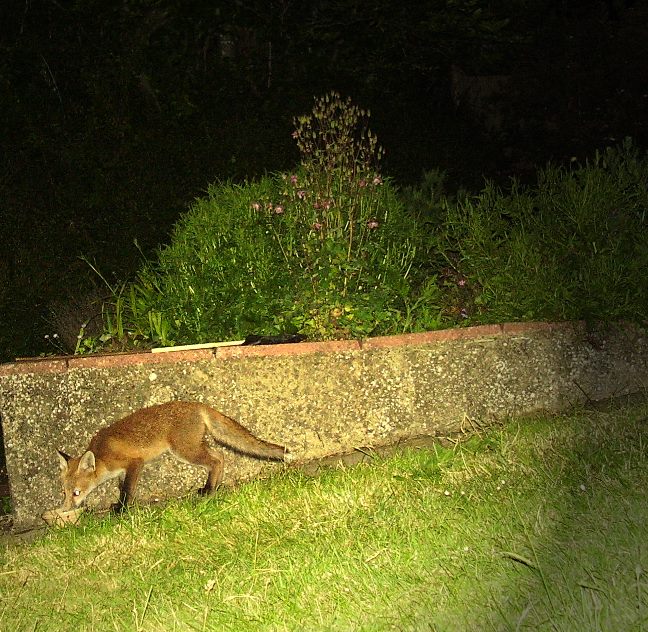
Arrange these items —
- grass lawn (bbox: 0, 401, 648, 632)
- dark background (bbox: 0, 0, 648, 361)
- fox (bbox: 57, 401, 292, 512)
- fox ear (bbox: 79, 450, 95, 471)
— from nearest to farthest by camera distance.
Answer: grass lawn (bbox: 0, 401, 648, 632) < fox ear (bbox: 79, 450, 95, 471) < fox (bbox: 57, 401, 292, 512) < dark background (bbox: 0, 0, 648, 361)

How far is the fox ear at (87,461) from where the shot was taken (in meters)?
4.95

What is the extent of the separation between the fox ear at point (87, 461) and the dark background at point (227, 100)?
6.42 ft

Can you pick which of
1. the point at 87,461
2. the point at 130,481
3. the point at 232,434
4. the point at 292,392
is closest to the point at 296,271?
the point at 292,392

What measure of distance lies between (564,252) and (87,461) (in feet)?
11.9

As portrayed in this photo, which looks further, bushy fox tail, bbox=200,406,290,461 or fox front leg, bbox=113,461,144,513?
bushy fox tail, bbox=200,406,290,461

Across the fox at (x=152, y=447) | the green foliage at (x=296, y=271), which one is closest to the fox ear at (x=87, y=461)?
the fox at (x=152, y=447)

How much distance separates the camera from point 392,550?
3.60 meters

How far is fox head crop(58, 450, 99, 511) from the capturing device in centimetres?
497

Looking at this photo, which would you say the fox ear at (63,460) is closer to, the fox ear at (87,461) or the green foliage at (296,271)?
the fox ear at (87,461)

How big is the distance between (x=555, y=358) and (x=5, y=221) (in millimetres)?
7010

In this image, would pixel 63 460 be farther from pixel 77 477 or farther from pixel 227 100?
pixel 227 100

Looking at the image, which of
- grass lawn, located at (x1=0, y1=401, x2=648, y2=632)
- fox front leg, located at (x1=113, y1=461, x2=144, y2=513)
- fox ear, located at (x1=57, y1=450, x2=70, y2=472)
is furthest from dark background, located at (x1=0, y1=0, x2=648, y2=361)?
grass lawn, located at (x1=0, y1=401, x2=648, y2=632)

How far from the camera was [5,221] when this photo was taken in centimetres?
1017

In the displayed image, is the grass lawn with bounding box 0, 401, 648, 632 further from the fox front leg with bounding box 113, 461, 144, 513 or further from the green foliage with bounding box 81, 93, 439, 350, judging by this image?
the green foliage with bounding box 81, 93, 439, 350
